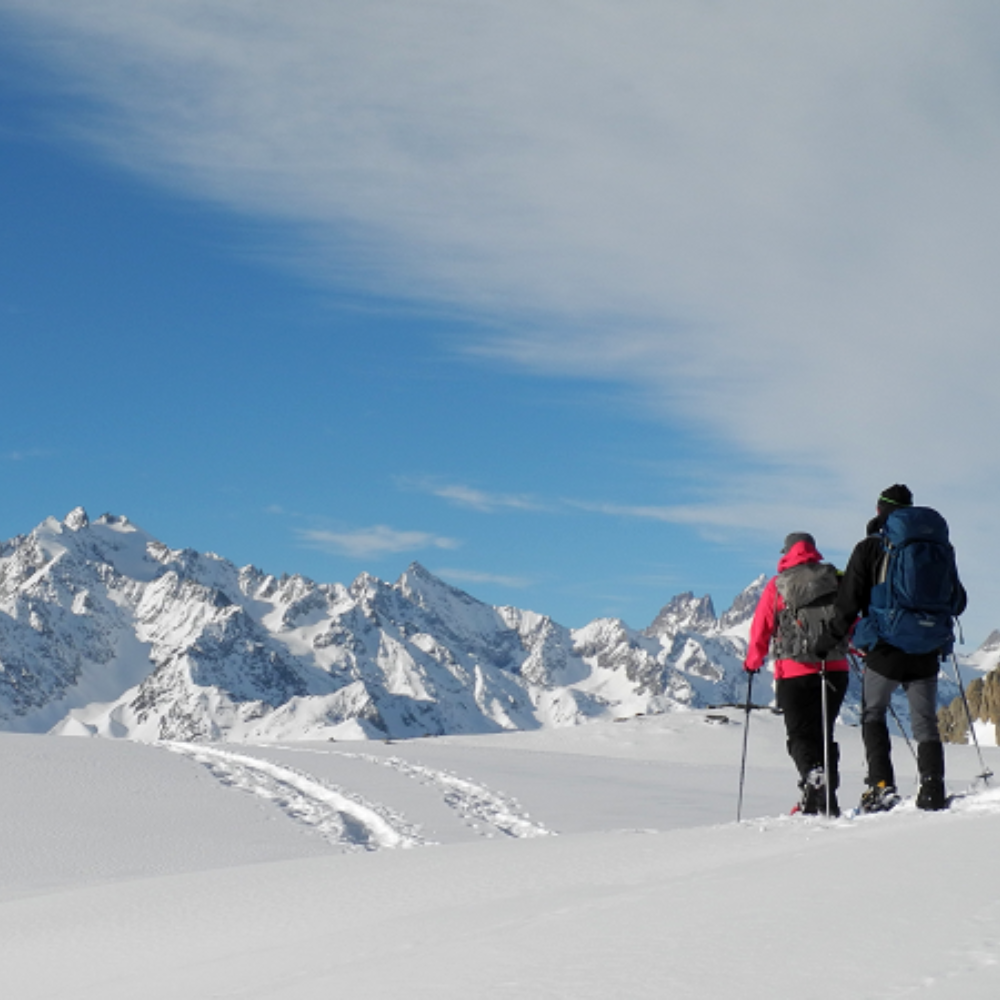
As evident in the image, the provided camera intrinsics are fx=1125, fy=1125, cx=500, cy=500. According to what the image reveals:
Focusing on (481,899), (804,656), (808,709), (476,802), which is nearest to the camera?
(481,899)

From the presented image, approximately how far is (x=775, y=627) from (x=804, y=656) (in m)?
0.34

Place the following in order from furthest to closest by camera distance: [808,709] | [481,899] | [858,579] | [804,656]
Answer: [808,709], [804,656], [858,579], [481,899]

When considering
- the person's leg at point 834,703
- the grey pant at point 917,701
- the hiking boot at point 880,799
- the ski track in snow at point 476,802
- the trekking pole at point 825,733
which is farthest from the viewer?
the ski track in snow at point 476,802

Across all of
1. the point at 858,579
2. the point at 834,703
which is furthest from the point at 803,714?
the point at 858,579

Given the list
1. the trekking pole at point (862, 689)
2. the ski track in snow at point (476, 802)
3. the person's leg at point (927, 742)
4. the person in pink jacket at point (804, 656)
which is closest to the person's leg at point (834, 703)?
the person in pink jacket at point (804, 656)

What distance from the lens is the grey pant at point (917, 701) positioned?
25.2 ft

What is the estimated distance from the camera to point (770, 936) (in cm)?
410

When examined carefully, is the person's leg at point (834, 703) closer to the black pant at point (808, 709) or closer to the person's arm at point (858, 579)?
the black pant at point (808, 709)

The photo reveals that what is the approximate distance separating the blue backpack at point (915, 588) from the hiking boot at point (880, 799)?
3.39ft

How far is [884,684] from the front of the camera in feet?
25.6

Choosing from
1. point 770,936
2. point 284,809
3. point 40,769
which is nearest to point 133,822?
point 284,809

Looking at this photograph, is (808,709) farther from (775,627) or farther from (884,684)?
(884,684)

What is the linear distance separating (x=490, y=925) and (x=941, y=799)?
3.92 meters

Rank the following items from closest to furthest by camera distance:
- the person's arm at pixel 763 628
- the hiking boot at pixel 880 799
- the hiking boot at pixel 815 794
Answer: the hiking boot at pixel 880 799 < the hiking boot at pixel 815 794 < the person's arm at pixel 763 628
